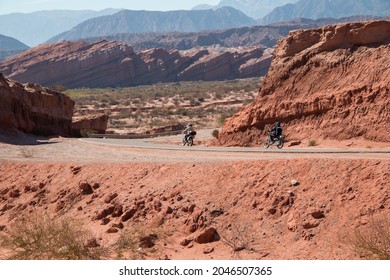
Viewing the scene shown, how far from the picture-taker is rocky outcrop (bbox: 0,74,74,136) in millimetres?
31500

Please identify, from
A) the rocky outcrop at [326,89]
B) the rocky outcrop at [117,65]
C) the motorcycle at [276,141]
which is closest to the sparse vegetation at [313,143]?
the rocky outcrop at [326,89]

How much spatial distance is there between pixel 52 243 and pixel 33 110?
23291 millimetres

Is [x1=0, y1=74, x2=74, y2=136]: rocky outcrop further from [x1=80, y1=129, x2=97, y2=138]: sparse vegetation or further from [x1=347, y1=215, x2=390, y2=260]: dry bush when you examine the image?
[x1=347, y1=215, x2=390, y2=260]: dry bush

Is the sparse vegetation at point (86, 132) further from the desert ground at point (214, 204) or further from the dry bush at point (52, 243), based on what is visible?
the dry bush at point (52, 243)

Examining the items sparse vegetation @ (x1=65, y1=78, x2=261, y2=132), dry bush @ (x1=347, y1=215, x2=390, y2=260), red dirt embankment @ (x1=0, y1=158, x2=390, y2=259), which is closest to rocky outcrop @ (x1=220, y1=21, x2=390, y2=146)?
red dirt embankment @ (x1=0, y1=158, x2=390, y2=259)

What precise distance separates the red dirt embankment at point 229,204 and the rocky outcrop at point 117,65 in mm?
105619

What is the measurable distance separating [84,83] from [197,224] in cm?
11184

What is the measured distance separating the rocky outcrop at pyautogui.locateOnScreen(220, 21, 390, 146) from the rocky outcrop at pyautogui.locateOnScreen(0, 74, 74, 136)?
40.9ft

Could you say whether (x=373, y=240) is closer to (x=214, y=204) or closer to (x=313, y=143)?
(x=214, y=204)

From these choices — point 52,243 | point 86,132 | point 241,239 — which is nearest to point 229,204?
point 241,239

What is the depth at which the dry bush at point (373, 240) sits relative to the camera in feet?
34.9

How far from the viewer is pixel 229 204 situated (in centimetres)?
1426

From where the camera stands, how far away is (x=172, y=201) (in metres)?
15.0

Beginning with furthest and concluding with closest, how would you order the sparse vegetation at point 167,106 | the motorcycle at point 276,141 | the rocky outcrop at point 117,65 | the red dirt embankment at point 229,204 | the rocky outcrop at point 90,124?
the rocky outcrop at point 117,65 < the sparse vegetation at point 167,106 < the rocky outcrop at point 90,124 < the motorcycle at point 276,141 < the red dirt embankment at point 229,204
